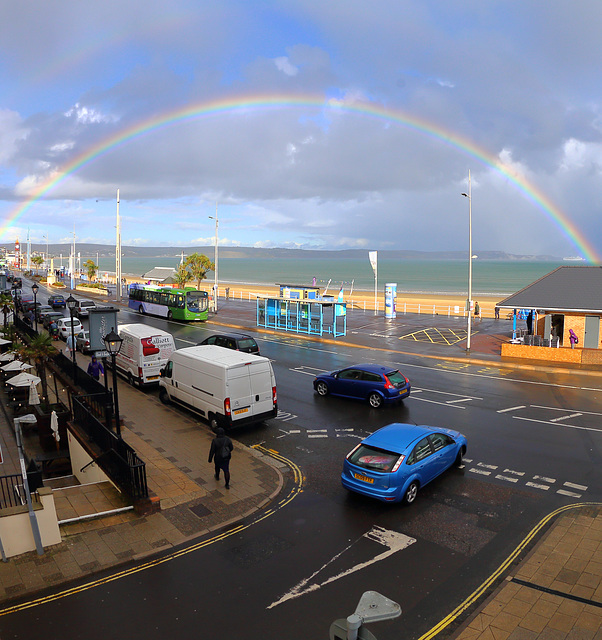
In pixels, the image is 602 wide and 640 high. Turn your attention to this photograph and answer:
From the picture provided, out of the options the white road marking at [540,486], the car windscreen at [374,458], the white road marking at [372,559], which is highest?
the car windscreen at [374,458]

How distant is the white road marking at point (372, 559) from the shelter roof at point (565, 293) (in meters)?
21.7

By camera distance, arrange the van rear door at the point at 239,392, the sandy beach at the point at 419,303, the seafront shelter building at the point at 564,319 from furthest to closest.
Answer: the sandy beach at the point at 419,303 → the seafront shelter building at the point at 564,319 → the van rear door at the point at 239,392

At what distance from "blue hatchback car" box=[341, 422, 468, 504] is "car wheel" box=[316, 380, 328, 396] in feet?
25.5

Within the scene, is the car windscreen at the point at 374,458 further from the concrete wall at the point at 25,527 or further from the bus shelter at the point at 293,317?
the bus shelter at the point at 293,317

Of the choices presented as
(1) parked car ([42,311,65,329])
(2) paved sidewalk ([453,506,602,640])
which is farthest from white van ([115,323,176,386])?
(1) parked car ([42,311,65,329])

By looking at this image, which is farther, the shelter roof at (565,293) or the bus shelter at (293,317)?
the bus shelter at (293,317)

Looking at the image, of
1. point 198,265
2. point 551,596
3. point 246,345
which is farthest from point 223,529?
point 198,265

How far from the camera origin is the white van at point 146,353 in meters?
21.0

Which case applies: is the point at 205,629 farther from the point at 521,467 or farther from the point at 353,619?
the point at 521,467

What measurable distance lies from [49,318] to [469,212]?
96.8ft

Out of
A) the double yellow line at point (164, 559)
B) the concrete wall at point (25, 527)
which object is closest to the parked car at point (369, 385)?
the double yellow line at point (164, 559)

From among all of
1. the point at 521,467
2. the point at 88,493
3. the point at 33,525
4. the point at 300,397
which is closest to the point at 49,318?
the point at 300,397

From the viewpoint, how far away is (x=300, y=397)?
20.1 meters

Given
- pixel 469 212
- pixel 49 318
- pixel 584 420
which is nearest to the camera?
pixel 584 420
